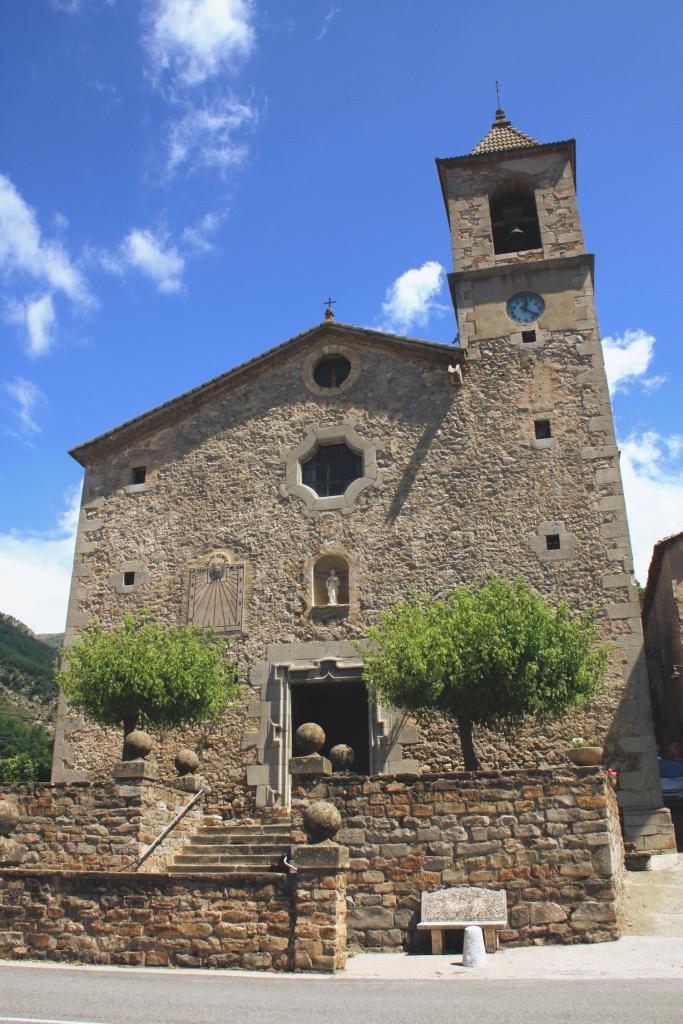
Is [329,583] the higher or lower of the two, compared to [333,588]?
higher

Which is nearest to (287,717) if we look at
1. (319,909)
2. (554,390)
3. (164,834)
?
(164,834)

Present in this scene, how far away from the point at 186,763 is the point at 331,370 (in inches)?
341

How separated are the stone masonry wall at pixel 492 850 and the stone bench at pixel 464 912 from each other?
0.49 feet

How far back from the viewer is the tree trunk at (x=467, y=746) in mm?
11427

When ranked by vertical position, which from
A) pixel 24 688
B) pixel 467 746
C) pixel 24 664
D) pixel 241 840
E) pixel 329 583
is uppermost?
pixel 24 664

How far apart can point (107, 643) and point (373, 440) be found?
6531 mm

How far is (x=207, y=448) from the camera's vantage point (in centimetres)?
1786

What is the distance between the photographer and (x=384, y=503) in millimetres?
16250

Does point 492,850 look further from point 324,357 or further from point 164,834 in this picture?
point 324,357

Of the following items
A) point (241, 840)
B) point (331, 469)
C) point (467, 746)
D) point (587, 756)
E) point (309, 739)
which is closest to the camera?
point (587, 756)

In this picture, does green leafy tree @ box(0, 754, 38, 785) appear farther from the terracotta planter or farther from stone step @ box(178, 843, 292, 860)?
the terracotta planter


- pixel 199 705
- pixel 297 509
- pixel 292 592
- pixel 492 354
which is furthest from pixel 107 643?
pixel 492 354

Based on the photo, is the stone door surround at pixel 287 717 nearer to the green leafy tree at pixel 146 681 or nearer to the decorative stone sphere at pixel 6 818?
the green leafy tree at pixel 146 681

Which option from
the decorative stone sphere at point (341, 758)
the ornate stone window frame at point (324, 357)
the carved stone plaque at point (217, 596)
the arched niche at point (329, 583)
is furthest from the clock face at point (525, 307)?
the decorative stone sphere at point (341, 758)
